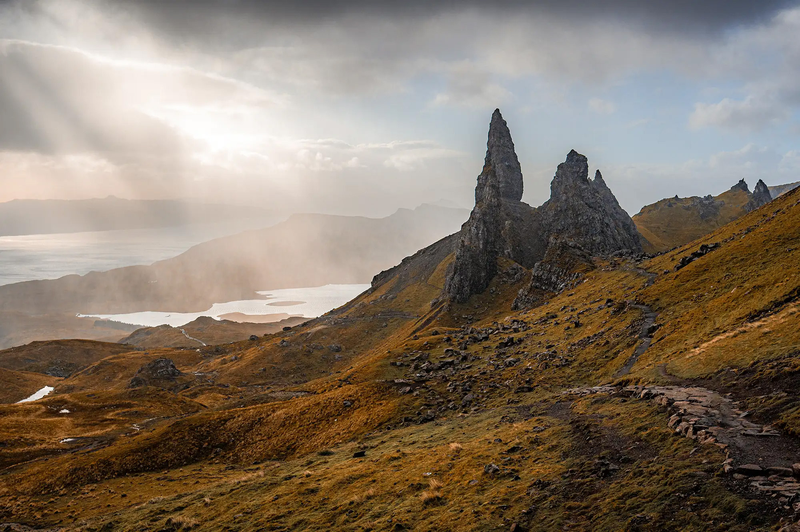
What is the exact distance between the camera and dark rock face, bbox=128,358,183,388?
150 metres

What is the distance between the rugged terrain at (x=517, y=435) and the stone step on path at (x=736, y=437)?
13 cm

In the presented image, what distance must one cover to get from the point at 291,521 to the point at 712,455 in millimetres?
27717

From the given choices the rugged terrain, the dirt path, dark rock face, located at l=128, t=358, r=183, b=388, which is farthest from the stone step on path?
dark rock face, located at l=128, t=358, r=183, b=388

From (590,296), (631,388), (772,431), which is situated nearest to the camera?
(772,431)

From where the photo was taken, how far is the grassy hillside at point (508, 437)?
73.7 feet

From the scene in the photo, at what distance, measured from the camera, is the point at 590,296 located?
107 m

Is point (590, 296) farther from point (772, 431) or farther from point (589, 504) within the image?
point (589, 504)

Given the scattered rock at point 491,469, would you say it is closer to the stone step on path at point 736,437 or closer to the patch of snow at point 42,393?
the stone step on path at point 736,437

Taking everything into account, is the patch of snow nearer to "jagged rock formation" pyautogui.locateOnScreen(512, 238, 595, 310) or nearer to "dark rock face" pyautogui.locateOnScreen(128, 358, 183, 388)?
"dark rock face" pyautogui.locateOnScreen(128, 358, 183, 388)

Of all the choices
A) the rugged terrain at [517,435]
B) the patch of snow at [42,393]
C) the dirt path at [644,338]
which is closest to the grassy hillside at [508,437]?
the rugged terrain at [517,435]

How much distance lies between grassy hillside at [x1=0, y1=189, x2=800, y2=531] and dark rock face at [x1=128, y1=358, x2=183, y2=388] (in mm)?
38573

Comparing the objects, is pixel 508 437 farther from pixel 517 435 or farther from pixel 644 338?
pixel 644 338

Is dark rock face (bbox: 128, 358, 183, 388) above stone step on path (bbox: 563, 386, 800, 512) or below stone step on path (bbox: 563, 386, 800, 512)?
below

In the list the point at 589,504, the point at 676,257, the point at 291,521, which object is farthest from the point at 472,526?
the point at 676,257
